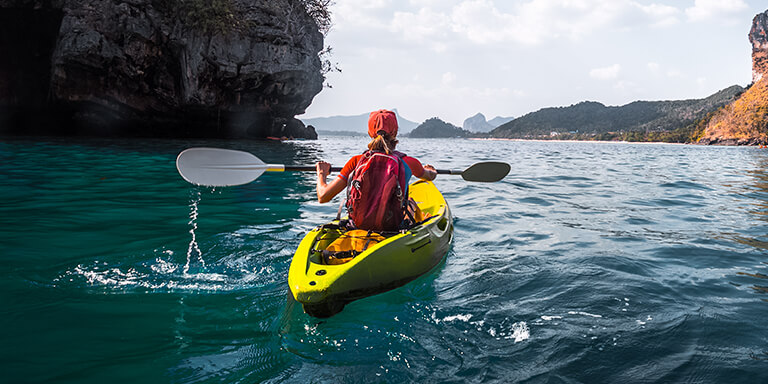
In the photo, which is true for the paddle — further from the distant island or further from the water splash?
the distant island

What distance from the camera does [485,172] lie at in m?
5.86

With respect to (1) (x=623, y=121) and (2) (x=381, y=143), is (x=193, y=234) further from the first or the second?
(1) (x=623, y=121)

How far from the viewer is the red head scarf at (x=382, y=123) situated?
3795 mm

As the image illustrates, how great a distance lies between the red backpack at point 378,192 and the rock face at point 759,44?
124 m

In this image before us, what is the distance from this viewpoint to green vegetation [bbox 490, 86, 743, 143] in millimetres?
91375

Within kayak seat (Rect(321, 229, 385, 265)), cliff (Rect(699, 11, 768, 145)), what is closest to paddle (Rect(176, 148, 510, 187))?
kayak seat (Rect(321, 229, 385, 265))

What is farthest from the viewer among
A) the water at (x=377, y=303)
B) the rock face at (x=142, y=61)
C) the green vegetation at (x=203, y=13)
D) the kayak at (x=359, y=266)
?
the green vegetation at (x=203, y=13)

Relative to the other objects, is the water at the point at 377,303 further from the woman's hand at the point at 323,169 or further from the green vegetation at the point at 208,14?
the green vegetation at the point at 208,14

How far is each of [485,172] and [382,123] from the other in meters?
2.57

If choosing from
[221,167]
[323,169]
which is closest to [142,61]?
[221,167]

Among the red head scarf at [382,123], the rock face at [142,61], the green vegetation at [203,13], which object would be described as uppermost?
the green vegetation at [203,13]

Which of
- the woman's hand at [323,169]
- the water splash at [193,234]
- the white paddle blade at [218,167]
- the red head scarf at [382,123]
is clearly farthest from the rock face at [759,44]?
the woman's hand at [323,169]

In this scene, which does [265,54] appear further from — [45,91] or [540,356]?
[540,356]

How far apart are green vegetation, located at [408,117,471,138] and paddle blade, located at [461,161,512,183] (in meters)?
165
